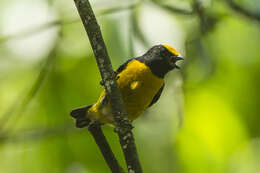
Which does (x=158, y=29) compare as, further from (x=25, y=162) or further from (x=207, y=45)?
(x=25, y=162)

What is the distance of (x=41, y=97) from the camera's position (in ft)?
13.0

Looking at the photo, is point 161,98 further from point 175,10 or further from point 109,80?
point 109,80

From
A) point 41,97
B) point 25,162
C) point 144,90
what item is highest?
point 41,97

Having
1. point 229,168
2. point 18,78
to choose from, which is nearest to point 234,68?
point 229,168

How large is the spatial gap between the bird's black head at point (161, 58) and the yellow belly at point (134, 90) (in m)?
0.10

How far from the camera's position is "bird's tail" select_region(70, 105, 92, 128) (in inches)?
159

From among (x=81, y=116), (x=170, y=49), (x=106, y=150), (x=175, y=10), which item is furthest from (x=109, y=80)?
(x=170, y=49)

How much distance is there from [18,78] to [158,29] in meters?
1.70

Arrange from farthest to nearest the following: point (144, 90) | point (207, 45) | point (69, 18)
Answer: point (69, 18) < point (207, 45) < point (144, 90)

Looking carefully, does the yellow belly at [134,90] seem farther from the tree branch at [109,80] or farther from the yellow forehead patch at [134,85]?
the tree branch at [109,80]

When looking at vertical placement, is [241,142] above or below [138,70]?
below

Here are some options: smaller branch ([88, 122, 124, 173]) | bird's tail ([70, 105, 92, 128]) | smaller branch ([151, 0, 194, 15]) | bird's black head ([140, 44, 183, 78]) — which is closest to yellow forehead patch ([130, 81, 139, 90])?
bird's black head ([140, 44, 183, 78])

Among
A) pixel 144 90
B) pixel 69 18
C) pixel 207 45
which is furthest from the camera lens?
pixel 69 18

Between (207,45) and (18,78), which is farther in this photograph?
(18,78)
